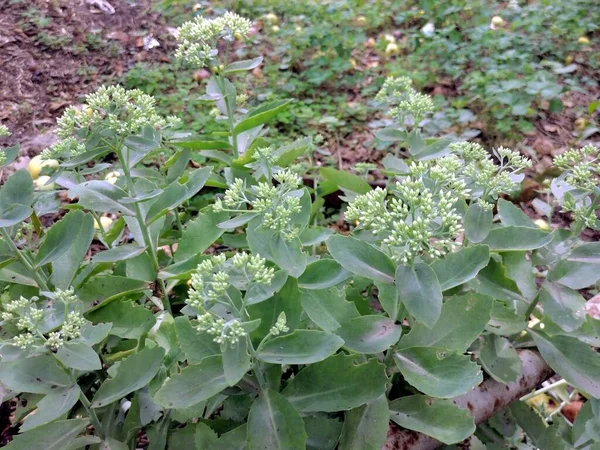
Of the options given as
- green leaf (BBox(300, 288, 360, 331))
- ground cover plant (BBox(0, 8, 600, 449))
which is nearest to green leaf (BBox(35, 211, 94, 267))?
ground cover plant (BBox(0, 8, 600, 449))

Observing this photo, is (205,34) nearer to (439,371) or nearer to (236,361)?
(236,361)

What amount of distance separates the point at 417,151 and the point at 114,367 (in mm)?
1119

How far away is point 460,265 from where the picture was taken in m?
1.12

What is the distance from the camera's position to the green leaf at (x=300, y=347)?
1.02 metres

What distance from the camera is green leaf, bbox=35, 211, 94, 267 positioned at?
4.32 ft

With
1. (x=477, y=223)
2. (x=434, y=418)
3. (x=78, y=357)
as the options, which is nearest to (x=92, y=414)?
(x=78, y=357)

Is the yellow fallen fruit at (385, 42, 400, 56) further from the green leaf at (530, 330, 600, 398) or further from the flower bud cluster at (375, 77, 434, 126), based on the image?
the green leaf at (530, 330, 600, 398)

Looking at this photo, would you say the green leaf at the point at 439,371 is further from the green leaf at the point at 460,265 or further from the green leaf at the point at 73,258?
the green leaf at the point at 73,258

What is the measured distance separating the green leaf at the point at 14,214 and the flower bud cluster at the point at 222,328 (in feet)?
1.83

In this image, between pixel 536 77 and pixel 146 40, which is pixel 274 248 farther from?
pixel 146 40

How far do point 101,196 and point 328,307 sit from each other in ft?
2.17

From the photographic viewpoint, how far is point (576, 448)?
134cm

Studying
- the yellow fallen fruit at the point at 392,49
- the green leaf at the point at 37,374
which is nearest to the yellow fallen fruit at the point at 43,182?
the green leaf at the point at 37,374

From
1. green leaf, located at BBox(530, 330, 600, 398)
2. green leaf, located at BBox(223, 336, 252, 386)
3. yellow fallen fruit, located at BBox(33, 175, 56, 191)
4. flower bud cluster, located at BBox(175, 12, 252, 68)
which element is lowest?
green leaf, located at BBox(530, 330, 600, 398)
